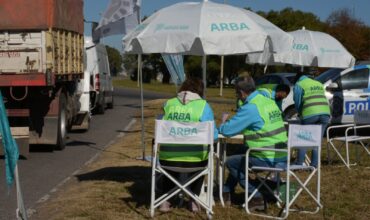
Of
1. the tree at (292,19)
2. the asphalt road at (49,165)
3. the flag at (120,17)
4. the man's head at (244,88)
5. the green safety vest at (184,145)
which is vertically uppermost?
the tree at (292,19)

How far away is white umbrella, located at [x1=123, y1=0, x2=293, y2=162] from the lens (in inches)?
311

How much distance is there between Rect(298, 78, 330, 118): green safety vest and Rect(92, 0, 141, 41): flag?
3405 mm

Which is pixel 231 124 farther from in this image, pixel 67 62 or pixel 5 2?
pixel 67 62

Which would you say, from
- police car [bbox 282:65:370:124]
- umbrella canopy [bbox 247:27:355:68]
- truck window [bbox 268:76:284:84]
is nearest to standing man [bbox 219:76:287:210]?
umbrella canopy [bbox 247:27:355:68]

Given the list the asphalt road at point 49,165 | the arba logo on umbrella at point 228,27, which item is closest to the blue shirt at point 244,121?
the arba logo on umbrella at point 228,27

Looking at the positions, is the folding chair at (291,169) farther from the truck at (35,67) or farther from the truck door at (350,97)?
the truck door at (350,97)

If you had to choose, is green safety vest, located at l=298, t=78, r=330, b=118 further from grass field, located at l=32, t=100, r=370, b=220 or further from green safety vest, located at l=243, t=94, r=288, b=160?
green safety vest, located at l=243, t=94, r=288, b=160

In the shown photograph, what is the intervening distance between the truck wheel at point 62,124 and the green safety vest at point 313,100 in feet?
17.2

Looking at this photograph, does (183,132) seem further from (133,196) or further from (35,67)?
(35,67)

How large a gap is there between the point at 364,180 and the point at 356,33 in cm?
5184

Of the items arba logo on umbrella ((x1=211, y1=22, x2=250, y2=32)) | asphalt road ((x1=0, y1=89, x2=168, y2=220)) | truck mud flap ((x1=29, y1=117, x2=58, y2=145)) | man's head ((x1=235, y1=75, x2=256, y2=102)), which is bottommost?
asphalt road ((x1=0, y1=89, x2=168, y2=220))

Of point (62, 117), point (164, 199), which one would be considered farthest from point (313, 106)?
point (62, 117)

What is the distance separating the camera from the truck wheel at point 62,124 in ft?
42.6

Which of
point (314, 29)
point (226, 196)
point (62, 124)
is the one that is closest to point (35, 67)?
point (62, 124)
